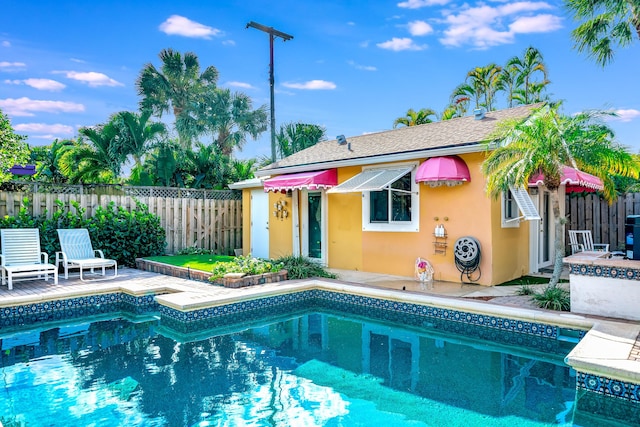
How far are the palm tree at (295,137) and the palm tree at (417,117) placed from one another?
9403mm

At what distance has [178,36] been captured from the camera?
40.9 m

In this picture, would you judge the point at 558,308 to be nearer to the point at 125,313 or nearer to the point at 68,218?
the point at 125,313

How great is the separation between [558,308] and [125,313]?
517 inches

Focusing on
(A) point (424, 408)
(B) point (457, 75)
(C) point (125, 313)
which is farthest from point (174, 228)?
(B) point (457, 75)

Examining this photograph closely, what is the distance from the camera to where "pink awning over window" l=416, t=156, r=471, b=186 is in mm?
13945

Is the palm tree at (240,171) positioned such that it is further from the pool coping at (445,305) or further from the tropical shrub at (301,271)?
the pool coping at (445,305)

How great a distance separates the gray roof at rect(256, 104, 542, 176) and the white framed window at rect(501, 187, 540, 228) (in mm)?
2102

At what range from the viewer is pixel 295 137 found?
35500 millimetres

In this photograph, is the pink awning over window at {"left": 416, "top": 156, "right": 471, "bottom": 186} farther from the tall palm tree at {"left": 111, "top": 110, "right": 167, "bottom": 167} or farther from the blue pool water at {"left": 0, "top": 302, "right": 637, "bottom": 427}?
the tall palm tree at {"left": 111, "top": 110, "right": 167, "bottom": 167}

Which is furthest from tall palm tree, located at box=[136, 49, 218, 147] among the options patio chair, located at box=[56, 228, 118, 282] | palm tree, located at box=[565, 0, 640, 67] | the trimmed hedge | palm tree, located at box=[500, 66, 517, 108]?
palm tree, located at box=[565, 0, 640, 67]

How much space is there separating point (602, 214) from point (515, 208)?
8850 mm

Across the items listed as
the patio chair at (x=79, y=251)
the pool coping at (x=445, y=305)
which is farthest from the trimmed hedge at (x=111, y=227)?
the pool coping at (x=445, y=305)

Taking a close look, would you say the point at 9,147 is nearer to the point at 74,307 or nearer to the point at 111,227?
the point at 111,227

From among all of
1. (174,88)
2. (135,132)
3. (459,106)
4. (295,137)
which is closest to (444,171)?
(135,132)
